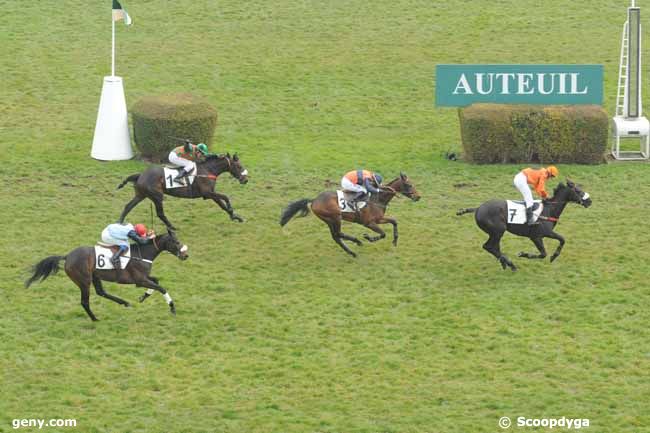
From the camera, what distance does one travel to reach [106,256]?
56.8 ft

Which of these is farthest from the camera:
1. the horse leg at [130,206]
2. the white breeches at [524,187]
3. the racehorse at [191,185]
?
the horse leg at [130,206]

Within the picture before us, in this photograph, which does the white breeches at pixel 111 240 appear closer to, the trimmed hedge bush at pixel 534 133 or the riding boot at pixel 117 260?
the riding boot at pixel 117 260

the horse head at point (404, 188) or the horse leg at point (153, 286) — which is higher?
the horse head at point (404, 188)

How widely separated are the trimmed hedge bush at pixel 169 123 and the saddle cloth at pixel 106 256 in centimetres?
Answer: 681

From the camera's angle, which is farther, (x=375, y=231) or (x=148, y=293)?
(x=375, y=231)

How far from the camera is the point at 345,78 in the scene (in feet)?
95.7

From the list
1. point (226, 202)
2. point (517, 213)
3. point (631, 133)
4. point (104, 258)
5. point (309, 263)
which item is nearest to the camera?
point (104, 258)

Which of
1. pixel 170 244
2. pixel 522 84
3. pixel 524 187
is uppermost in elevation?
pixel 522 84

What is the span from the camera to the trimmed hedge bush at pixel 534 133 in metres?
24.1

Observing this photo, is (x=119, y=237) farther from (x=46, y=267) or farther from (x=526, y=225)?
(x=526, y=225)

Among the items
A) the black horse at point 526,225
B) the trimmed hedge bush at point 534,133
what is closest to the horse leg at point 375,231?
the black horse at point 526,225

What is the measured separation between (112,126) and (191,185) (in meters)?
3.92

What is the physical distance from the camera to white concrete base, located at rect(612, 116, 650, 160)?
2469 cm

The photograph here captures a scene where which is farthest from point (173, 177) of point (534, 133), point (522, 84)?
point (522, 84)
